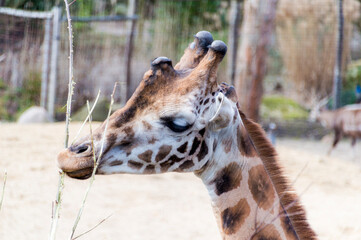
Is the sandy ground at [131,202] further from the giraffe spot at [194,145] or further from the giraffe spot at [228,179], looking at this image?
the giraffe spot at [194,145]

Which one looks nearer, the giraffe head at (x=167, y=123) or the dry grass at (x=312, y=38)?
the giraffe head at (x=167, y=123)

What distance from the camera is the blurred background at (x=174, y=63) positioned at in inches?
243

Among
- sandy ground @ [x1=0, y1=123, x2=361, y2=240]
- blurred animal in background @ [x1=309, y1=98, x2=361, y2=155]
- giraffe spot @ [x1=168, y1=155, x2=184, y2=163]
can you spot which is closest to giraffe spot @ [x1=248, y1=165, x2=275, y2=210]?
giraffe spot @ [x1=168, y1=155, x2=184, y2=163]

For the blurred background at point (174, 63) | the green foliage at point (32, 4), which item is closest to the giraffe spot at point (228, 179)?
the blurred background at point (174, 63)

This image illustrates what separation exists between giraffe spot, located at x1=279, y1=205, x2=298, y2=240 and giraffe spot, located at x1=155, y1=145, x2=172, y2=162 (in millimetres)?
646

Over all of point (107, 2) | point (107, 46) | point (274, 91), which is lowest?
point (274, 91)

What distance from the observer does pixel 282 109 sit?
16.0 meters

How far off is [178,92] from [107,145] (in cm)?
41

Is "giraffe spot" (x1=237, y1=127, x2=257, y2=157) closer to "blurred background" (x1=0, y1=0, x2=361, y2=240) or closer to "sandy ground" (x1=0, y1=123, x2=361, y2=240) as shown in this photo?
"sandy ground" (x1=0, y1=123, x2=361, y2=240)

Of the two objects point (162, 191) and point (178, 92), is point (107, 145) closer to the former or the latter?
point (178, 92)

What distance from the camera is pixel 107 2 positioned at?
1441cm

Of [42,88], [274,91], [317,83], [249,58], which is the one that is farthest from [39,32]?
[274,91]

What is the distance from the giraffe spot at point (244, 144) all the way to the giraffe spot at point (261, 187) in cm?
8

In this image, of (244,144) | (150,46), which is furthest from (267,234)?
(150,46)
